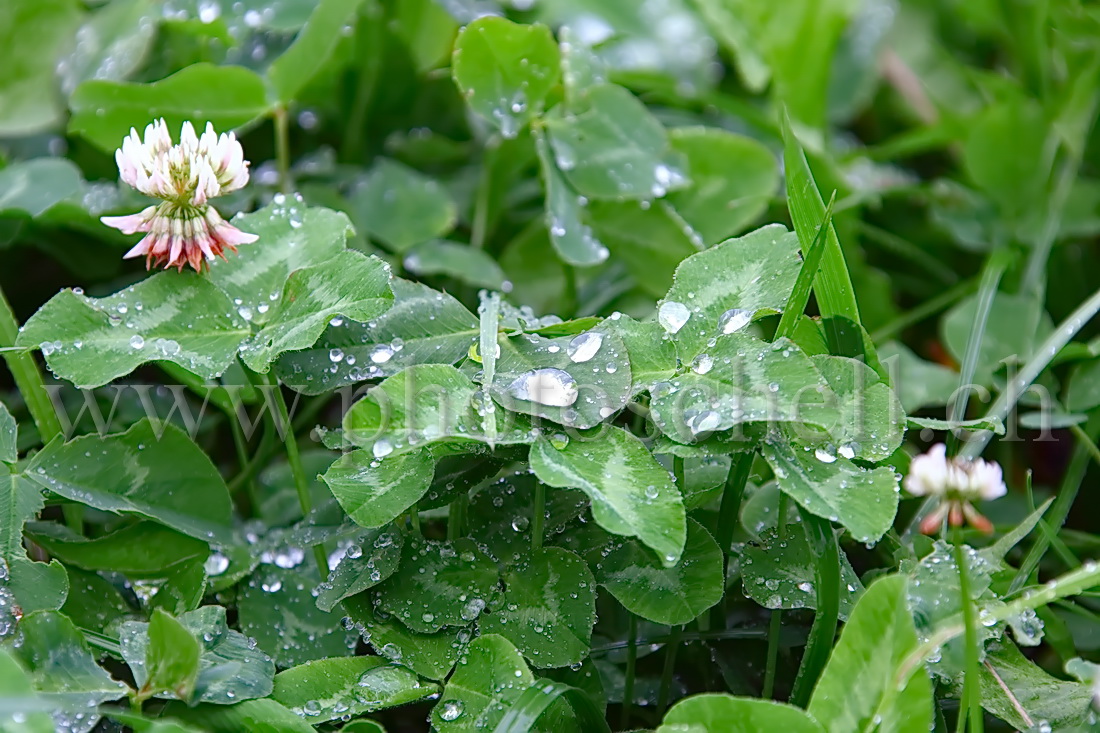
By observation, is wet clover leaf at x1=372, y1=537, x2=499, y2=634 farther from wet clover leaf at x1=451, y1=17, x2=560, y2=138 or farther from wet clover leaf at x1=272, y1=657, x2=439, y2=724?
wet clover leaf at x1=451, y1=17, x2=560, y2=138

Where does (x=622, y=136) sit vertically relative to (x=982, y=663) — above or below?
above

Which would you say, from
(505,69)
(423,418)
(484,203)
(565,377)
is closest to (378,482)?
(423,418)

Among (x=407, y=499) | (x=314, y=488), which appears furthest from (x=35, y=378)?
(x=407, y=499)

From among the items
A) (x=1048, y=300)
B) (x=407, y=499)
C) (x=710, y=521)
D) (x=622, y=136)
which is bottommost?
(x=1048, y=300)

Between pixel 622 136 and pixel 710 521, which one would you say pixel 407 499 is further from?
pixel 622 136

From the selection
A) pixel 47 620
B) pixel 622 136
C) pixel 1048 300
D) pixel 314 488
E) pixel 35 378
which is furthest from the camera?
pixel 1048 300

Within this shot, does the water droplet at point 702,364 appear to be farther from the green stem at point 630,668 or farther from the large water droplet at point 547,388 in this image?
the green stem at point 630,668

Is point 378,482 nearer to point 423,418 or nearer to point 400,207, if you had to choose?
point 423,418
